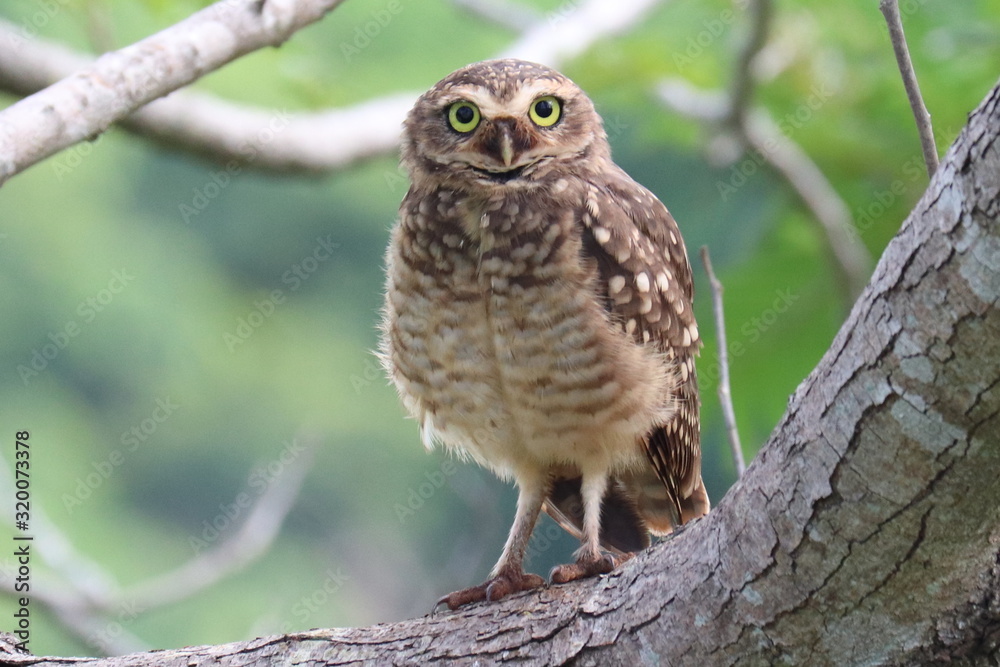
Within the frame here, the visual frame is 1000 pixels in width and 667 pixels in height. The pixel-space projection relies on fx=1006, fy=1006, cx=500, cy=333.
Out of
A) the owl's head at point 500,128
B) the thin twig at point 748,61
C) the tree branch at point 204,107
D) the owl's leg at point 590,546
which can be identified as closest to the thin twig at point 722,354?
the owl's leg at point 590,546

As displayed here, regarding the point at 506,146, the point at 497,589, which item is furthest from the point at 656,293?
the point at 497,589

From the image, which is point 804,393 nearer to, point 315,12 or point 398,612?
point 315,12

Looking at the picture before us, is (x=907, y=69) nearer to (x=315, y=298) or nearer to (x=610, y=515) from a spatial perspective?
(x=610, y=515)

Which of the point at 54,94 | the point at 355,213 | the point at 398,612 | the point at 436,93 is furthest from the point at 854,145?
the point at 355,213

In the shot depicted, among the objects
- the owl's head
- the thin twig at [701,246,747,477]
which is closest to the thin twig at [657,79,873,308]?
the owl's head

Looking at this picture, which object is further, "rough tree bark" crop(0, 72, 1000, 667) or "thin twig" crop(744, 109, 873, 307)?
"thin twig" crop(744, 109, 873, 307)

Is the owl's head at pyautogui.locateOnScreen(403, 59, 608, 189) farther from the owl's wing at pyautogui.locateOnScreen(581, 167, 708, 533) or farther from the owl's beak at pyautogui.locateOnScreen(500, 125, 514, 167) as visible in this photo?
the owl's wing at pyautogui.locateOnScreen(581, 167, 708, 533)
